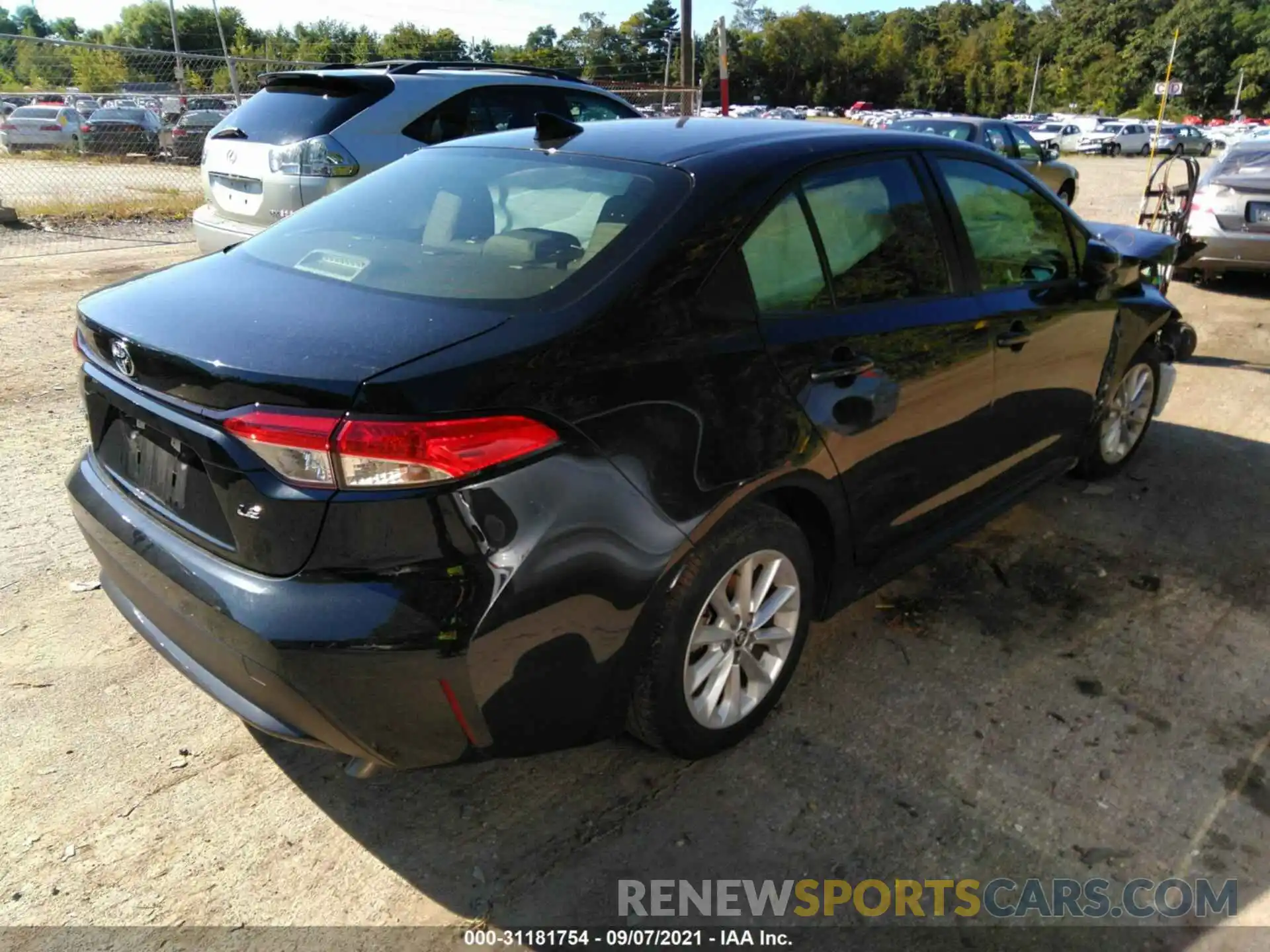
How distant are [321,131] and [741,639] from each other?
5.24 meters

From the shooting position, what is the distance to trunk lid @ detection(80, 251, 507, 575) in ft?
6.48

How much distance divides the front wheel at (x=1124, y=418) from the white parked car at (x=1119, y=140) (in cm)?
4155

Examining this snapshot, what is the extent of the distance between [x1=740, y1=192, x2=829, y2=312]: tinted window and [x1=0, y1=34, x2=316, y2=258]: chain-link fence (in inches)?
342

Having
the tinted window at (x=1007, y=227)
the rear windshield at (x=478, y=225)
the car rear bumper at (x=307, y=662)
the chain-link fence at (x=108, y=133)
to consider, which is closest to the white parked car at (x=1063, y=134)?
the chain-link fence at (x=108, y=133)

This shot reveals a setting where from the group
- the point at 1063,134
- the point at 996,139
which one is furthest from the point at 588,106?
the point at 1063,134

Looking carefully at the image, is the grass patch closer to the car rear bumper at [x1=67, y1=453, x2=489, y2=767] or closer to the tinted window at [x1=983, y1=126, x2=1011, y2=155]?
the tinted window at [x1=983, y1=126, x2=1011, y2=155]

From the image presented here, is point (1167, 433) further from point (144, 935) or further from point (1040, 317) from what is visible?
point (144, 935)

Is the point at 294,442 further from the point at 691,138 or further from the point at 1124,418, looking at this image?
the point at 1124,418

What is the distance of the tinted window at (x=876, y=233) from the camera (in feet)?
9.28

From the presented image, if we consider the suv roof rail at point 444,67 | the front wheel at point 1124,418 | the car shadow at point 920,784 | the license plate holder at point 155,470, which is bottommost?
the car shadow at point 920,784

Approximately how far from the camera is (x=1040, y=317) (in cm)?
359

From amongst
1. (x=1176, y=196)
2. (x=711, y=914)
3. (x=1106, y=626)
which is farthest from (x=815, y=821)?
(x=1176, y=196)

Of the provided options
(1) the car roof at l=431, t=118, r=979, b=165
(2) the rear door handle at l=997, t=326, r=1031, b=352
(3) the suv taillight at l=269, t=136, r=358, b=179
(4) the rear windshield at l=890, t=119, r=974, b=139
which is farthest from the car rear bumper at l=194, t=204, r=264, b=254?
(4) the rear windshield at l=890, t=119, r=974, b=139

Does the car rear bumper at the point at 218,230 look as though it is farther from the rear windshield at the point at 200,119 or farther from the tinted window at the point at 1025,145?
the rear windshield at the point at 200,119
